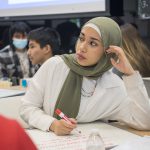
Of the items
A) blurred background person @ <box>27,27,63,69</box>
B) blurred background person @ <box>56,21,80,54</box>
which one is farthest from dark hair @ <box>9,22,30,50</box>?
blurred background person @ <box>27,27,63,69</box>

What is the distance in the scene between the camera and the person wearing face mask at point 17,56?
348 cm

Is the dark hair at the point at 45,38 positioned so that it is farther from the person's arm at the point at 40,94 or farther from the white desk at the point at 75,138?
the white desk at the point at 75,138

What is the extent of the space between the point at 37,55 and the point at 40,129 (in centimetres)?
163

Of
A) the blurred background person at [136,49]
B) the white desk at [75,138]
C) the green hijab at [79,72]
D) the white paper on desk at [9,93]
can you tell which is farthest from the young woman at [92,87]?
the blurred background person at [136,49]

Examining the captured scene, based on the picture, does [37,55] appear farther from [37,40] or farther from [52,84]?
[52,84]

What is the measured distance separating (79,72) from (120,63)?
0.21 metres

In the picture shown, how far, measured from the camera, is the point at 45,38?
3.12 m

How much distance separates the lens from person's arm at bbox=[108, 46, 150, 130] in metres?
1.60

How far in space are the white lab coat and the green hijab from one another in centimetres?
3

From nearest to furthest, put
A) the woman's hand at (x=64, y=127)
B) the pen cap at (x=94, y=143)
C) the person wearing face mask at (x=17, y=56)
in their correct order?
the pen cap at (x=94, y=143)
the woman's hand at (x=64, y=127)
the person wearing face mask at (x=17, y=56)

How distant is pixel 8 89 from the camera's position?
274 cm

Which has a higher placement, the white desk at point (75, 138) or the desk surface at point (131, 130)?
the white desk at point (75, 138)

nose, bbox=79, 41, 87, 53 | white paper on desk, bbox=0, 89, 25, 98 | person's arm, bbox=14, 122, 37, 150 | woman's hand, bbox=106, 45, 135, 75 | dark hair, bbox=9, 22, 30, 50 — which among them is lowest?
white paper on desk, bbox=0, 89, 25, 98

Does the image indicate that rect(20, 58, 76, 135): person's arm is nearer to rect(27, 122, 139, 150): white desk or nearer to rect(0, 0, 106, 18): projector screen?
rect(27, 122, 139, 150): white desk
